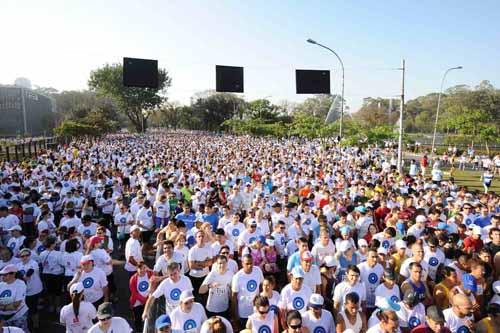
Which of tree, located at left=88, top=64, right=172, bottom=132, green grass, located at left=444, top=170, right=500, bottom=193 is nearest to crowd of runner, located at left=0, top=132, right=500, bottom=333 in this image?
green grass, located at left=444, top=170, right=500, bottom=193

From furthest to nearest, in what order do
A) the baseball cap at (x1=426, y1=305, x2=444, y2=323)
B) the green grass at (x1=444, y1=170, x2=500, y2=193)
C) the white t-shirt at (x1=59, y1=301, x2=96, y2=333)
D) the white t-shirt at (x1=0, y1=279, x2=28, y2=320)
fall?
1. the green grass at (x1=444, y1=170, x2=500, y2=193)
2. the white t-shirt at (x1=0, y1=279, x2=28, y2=320)
3. the white t-shirt at (x1=59, y1=301, x2=96, y2=333)
4. the baseball cap at (x1=426, y1=305, x2=444, y2=323)

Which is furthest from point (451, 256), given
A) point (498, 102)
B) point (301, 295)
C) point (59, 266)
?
point (498, 102)

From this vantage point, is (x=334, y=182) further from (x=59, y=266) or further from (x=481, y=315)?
(x=59, y=266)

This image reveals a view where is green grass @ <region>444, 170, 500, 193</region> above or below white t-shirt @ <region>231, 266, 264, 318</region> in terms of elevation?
below

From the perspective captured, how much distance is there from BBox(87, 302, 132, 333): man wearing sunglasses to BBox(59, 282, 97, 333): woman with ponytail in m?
0.59

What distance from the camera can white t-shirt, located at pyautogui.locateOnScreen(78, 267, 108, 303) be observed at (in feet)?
16.6

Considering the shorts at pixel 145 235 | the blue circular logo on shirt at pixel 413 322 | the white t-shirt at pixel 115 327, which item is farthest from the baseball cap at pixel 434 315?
the shorts at pixel 145 235

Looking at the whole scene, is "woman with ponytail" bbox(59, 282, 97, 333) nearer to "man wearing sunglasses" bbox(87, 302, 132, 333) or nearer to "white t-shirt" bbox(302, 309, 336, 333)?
"man wearing sunglasses" bbox(87, 302, 132, 333)

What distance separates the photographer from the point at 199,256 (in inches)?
230

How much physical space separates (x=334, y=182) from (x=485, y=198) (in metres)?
4.51

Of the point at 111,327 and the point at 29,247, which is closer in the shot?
the point at 111,327

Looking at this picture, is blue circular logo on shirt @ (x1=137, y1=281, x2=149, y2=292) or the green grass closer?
blue circular logo on shirt @ (x1=137, y1=281, x2=149, y2=292)

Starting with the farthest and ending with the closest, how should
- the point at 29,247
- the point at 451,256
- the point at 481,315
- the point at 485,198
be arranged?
1. the point at 485,198
2. the point at 29,247
3. the point at 451,256
4. the point at 481,315

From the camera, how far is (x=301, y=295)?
14.5 feet
